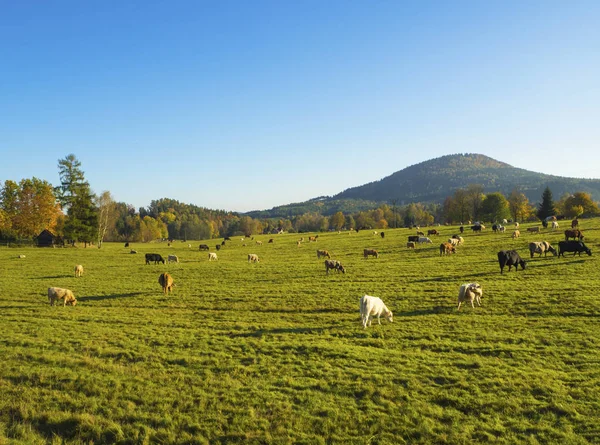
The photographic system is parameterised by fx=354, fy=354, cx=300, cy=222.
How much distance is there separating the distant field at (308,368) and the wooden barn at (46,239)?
179ft

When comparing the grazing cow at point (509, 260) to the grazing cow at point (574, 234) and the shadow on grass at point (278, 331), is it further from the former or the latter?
the shadow on grass at point (278, 331)

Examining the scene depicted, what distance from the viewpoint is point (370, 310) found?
15.4m

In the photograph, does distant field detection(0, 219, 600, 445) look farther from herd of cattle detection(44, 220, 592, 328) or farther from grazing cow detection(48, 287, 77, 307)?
herd of cattle detection(44, 220, 592, 328)

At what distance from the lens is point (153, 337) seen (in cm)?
1452

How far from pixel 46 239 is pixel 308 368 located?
254 feet

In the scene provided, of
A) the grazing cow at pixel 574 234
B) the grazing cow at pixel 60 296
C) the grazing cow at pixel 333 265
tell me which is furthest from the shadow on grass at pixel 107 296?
the grazing cow at pixel 574 234

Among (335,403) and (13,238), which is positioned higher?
(13,238)

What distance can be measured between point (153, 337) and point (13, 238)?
81299 mm

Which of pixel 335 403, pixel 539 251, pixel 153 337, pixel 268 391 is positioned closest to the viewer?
pixel 335 403

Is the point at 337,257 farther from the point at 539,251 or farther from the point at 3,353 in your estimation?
the point at 3,353

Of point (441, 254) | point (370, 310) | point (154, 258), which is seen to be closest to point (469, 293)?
point (370, 310)

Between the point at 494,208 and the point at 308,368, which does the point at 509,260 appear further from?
the point at 494,208

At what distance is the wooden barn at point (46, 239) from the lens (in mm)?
69000

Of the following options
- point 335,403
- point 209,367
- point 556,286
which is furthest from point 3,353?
point 556,286
